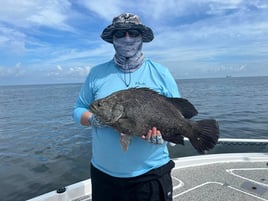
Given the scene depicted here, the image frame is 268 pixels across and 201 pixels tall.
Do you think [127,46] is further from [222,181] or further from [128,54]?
[222,181]

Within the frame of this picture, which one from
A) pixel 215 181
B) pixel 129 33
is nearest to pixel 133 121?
pixel 129 33

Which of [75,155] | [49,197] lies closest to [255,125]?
[75,155]

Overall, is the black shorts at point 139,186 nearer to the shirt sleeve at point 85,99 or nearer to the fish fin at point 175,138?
the fish fin at point 175,138

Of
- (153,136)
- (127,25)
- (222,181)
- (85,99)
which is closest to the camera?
(153,136)

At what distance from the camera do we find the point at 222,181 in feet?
17.2

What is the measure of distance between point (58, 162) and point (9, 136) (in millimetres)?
7970

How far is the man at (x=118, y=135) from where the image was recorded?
2537 mm

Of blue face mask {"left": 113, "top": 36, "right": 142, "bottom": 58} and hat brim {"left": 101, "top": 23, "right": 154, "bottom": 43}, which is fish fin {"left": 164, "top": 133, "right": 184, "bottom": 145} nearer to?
blue face mask {"left": 113, "top": 36, "right": 142, "bottom": 58}

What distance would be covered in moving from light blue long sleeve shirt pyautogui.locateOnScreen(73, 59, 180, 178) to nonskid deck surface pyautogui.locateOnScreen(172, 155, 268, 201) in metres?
2.44

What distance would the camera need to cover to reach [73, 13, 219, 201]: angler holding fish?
2510 mm

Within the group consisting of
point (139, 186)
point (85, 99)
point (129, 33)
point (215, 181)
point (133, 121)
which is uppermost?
point (129, 33)

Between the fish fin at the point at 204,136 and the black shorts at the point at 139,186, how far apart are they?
358 millimetres

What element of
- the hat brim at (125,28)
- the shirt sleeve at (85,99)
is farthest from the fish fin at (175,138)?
the hat brim at (125,28)

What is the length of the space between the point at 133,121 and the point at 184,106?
0.52 m
